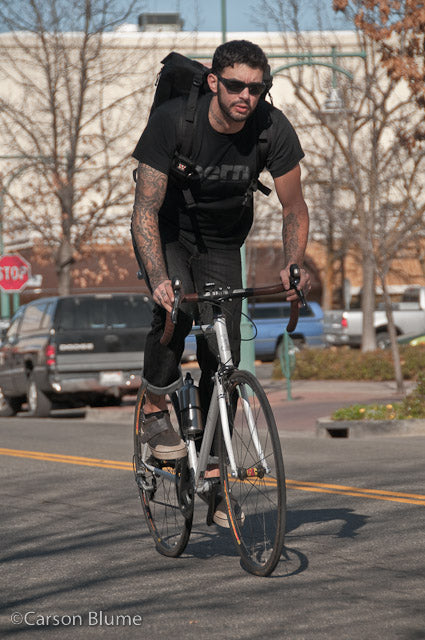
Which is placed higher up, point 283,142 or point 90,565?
point 283,142

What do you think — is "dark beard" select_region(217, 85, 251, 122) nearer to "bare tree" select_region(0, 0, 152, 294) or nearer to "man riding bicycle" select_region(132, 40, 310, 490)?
"man riding bicycle" select_region(132, 40, 310, 490)

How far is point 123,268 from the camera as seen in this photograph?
4525 cm

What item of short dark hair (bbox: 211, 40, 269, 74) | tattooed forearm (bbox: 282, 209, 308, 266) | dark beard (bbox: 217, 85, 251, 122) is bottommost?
tattooed forearm (bbox: 282, 209, 308, 266)

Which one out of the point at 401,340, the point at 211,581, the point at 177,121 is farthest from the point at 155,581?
the point at 401,340

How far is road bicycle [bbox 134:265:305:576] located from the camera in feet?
15.2

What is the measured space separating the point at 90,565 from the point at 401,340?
28733mm

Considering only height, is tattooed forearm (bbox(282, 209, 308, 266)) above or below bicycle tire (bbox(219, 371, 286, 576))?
above

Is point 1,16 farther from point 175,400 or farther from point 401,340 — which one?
point 175,400

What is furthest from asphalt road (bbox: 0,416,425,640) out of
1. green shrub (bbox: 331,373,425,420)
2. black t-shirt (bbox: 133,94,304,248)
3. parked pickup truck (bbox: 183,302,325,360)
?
parked pickup truck (bbox: 183,302,325,360)

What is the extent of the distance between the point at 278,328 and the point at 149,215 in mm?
29081

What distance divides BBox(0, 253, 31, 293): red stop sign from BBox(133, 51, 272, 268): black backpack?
75.6 ft

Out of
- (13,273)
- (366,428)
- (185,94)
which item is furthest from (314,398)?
(185,94)

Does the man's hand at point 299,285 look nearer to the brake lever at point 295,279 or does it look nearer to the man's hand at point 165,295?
the brake lever at point 295,279

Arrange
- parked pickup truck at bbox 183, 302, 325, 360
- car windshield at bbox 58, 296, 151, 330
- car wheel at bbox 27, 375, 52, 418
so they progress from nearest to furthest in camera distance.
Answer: car windshield at bbox 58, 296, 151, 330 → car wheel at bbox 27, 375, 52, 418 → parked pickup truck at bbox 183, 302, 325, 360
